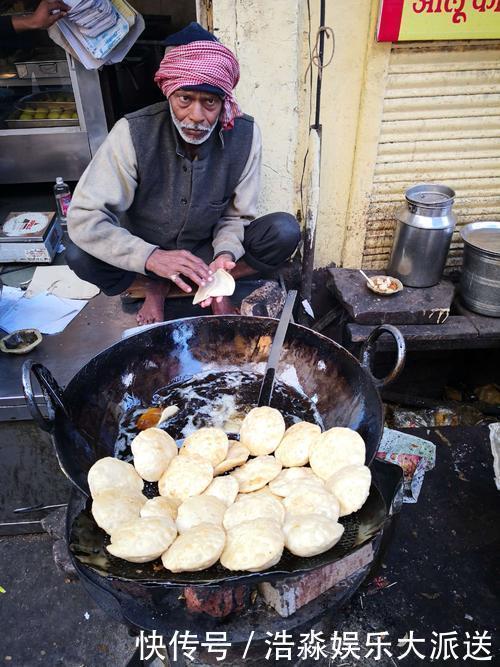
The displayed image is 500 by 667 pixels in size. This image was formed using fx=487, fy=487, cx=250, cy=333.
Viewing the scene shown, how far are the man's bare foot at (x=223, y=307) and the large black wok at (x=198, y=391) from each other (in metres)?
0.62

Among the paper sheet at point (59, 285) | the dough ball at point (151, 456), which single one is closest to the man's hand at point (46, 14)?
the paper sheet at point (59, 285)

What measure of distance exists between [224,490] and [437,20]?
3.21 meters

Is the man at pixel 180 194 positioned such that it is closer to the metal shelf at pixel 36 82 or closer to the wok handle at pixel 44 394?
the wok handle at pixel 44 394

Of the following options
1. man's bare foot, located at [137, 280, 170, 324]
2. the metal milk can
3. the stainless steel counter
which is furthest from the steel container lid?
the stainless steel counter

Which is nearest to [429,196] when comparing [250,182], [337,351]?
[250,182]

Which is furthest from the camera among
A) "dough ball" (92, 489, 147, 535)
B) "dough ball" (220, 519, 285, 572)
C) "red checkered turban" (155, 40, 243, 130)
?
"red checkered turban" (155, 40, 243, 130)

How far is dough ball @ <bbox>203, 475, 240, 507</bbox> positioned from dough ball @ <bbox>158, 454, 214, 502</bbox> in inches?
1.0

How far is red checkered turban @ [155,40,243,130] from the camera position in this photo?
2496mm

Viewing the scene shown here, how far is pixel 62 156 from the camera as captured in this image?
4676 millimetres

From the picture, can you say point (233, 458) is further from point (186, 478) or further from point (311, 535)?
point (311, 535)

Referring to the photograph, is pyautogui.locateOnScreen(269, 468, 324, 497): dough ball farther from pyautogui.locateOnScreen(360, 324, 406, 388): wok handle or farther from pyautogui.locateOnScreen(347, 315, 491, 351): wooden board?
pyautogui.locateOnScreen(347, 315, 491, 351): wooden board

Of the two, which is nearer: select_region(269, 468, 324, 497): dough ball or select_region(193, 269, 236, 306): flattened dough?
select_region(269, 468, 324, 497): dough ball

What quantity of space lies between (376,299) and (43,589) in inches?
113

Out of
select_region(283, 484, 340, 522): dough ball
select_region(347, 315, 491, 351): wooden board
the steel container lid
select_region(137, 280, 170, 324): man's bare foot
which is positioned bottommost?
select_region(347, 315, 491, 351): wooden board
